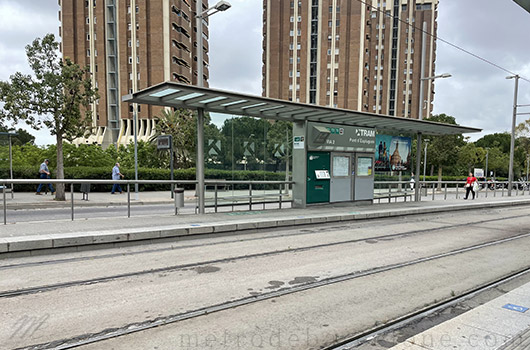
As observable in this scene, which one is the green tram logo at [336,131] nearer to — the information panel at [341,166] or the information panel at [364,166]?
the information panel at [341,166]

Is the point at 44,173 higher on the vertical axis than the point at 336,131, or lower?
lower

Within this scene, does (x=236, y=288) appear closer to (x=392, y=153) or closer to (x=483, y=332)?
(x=483, y=332)

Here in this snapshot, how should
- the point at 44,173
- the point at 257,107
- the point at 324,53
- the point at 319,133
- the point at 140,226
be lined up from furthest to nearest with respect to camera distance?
the point at 324,53, the point at 44,173, the point at 319,133, the point at 257,107, the point at 140,226

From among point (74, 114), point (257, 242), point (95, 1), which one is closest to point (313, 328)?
point (257, 242)

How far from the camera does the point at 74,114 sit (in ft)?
56.1

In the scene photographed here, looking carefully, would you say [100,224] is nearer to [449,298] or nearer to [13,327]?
[13,327]

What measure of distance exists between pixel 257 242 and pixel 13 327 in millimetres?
5088

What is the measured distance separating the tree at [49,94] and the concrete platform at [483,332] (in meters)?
16.3

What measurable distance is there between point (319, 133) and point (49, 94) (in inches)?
493

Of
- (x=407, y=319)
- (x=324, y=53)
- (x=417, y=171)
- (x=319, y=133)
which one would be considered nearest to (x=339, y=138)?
(x=319, y=133)

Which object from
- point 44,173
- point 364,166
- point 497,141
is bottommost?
point 44,173

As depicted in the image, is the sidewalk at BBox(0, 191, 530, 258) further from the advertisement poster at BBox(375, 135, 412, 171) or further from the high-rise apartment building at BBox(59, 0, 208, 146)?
the high-rise apartment building at BBox(59, 0, 208, 146)

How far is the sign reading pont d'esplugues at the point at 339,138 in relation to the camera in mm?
12742

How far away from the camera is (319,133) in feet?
41.8
